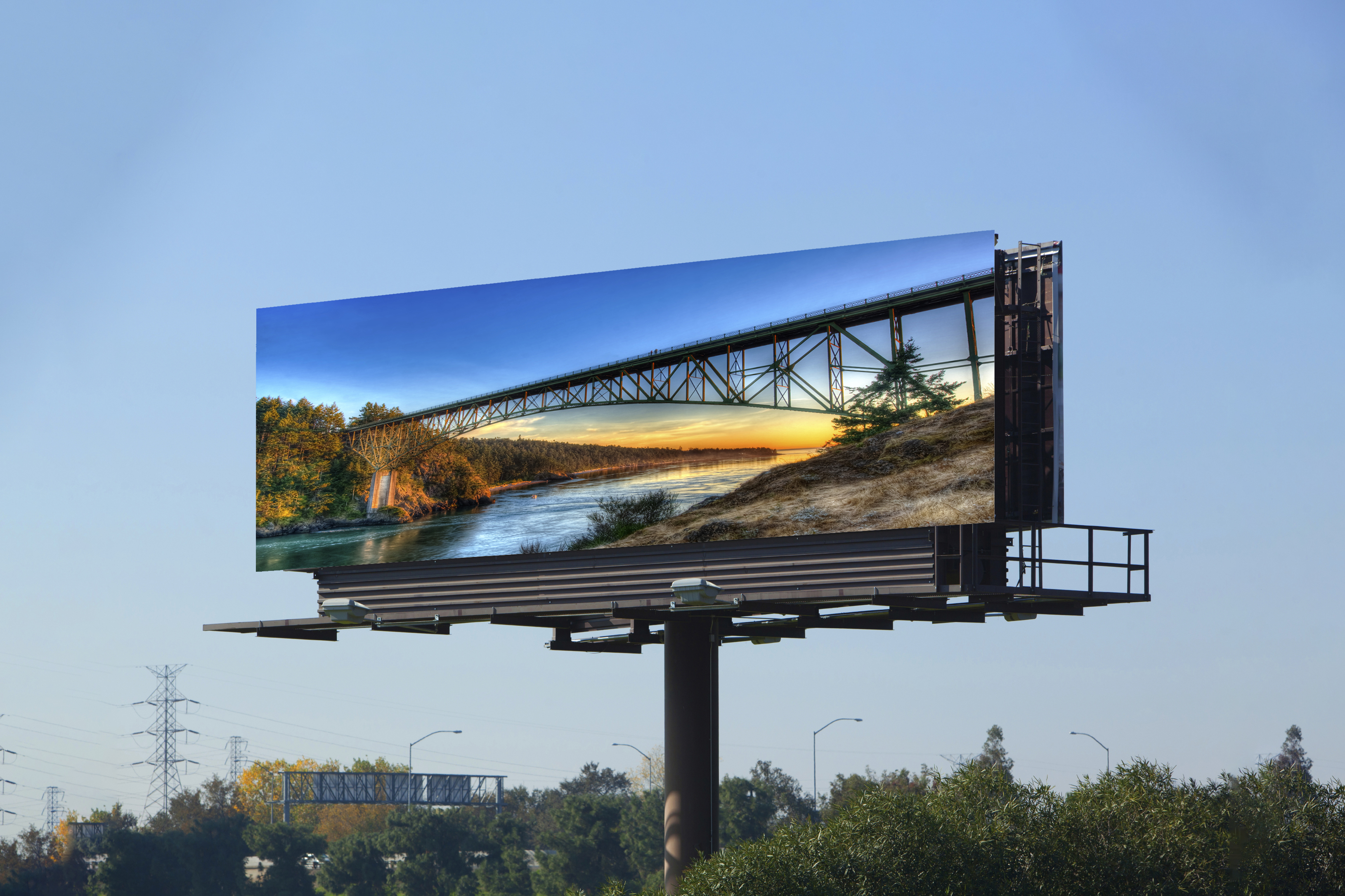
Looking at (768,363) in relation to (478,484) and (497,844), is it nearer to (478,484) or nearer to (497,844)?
(478,484)

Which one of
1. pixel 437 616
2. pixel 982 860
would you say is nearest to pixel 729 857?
pixel 982 860

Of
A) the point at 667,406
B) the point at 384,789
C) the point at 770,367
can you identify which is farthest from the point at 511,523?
the point at 384,789

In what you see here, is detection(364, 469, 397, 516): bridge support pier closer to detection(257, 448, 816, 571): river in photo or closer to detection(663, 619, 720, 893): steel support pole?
detection(257, 448, 816, 571): river in photo

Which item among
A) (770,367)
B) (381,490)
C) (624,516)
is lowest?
(624,516)

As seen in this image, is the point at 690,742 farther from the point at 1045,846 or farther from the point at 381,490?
the point at 381,490

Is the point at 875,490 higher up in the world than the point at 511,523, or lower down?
higher up

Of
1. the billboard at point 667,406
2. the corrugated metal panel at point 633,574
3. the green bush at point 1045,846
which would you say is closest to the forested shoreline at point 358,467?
the billboard at point 667,406
